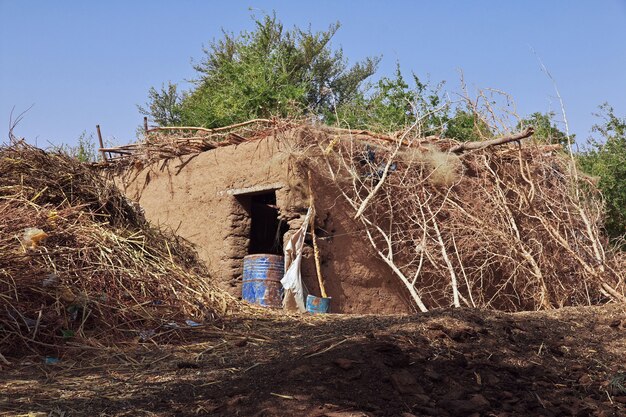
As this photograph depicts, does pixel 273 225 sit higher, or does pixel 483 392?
pixel 273 225

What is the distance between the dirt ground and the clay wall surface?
2.92 m

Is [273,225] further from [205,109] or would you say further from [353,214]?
[205,109]

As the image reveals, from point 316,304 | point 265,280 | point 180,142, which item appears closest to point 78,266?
point 265,280

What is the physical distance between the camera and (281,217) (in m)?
8.87

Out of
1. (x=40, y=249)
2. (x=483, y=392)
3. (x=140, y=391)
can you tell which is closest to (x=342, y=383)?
(x=483, y=392)

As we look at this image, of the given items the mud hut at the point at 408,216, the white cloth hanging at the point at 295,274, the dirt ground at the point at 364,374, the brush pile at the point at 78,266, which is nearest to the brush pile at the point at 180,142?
the mud hut at the point at 408,216

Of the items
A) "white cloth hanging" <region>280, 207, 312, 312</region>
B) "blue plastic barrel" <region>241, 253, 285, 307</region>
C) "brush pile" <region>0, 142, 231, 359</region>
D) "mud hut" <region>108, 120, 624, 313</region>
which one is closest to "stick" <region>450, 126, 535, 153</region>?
"mud hut" <region>108, 120, 624, 313</region>

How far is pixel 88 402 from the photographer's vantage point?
13.4ft

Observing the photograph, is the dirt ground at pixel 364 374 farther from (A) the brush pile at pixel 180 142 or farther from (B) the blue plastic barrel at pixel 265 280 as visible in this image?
(A) the brush pile at pixel 180 142

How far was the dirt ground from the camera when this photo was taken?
12.1 ft

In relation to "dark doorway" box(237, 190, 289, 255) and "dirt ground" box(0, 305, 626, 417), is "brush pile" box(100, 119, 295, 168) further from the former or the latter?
"dirt ground" box(0, 305, 626, 417)

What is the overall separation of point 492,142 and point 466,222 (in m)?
1.07

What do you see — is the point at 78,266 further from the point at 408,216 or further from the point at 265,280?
the point at 408,216

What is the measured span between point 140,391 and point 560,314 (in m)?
3.83
